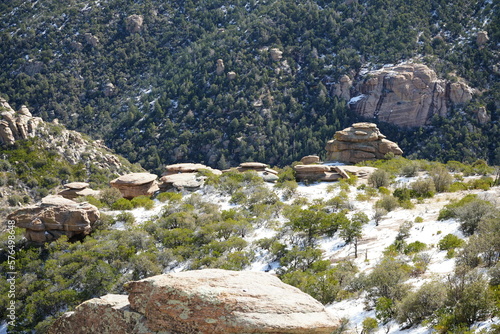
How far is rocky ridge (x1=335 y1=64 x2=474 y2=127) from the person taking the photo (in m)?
77.7

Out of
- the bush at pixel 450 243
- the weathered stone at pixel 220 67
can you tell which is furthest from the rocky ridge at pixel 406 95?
the bush at pixel 450 243

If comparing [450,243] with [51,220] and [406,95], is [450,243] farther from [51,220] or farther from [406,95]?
[406,95]

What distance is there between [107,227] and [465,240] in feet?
69.5

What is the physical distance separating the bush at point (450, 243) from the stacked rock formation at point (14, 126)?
4971 cm

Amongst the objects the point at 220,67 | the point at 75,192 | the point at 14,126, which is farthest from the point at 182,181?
the point at 220,67

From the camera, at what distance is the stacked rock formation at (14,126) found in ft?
163

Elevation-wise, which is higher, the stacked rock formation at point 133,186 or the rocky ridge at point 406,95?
the stacked rock formation at point 133,186

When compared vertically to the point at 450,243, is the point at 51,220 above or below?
below

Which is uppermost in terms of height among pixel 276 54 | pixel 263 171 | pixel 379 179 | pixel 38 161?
pixel 276 54

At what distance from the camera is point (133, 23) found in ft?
345

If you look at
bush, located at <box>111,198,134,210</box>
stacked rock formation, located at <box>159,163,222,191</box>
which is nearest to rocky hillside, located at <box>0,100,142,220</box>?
stacked rock formation, located at <box>159,163,222,191</box>

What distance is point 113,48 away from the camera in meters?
102

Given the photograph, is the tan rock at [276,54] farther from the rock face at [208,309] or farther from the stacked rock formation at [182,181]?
the rock face at [208,309]

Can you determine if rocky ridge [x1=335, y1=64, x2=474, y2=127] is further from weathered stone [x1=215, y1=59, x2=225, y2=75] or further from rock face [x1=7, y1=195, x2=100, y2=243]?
rock face [x1=7, y1=195, x2=100, y2=243]
